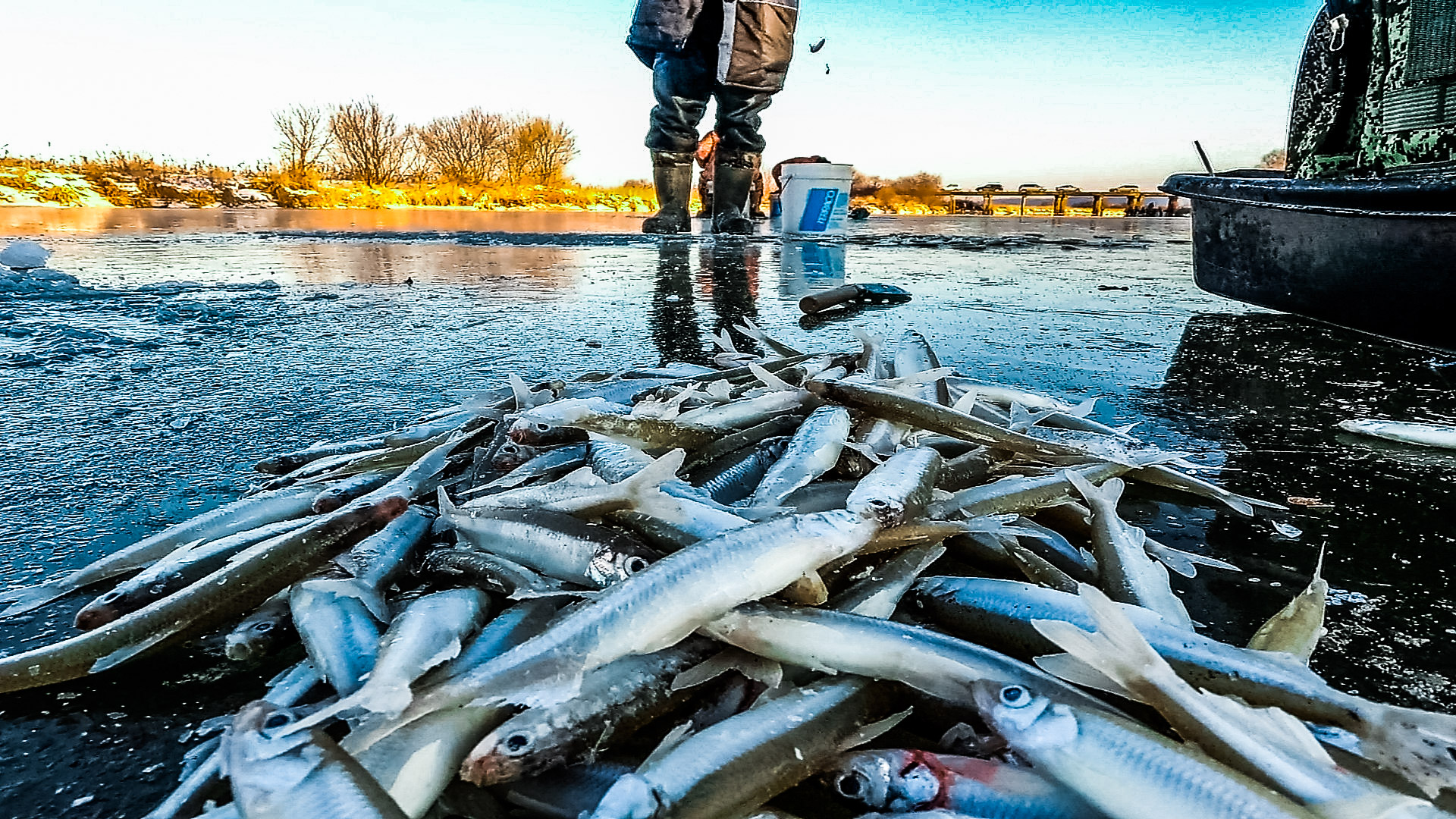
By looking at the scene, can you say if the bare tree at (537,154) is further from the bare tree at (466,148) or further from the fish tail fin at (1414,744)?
the fish tail fin at (1414,744)

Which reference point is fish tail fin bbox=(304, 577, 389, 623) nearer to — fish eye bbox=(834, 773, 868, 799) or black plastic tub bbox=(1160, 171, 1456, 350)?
fish eye bbox=(834, 773, 868, 799)

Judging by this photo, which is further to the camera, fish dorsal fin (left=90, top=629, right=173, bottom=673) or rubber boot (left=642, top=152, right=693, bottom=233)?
rubber boot (left=642, top=152, right=693, bottom=233)

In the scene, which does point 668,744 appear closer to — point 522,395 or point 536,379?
Answer: point 522,395

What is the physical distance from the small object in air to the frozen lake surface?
21cm

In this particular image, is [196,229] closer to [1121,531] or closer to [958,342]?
[958,342]

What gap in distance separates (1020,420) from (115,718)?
2.31 metres

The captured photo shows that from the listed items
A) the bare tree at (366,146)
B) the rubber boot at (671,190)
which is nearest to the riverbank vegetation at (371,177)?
the bare tree at (366,146)

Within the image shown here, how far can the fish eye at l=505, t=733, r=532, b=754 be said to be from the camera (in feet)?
3.25

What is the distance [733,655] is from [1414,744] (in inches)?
34.8

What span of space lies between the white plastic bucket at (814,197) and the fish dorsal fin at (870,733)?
39.4ft

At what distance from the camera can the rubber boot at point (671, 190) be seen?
11.3m

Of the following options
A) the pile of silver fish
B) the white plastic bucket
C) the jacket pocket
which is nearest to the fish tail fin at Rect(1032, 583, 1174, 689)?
the pile of silver fish

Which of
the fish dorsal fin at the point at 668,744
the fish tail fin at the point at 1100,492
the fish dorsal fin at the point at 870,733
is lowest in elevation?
the fish dorsal fin at the point at 870,733

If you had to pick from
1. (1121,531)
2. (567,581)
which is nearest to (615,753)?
(567,581)
